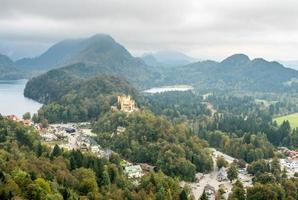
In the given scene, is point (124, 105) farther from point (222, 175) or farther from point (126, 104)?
point (222, 175)

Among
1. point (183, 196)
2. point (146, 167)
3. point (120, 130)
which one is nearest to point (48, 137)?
point (120, 130)

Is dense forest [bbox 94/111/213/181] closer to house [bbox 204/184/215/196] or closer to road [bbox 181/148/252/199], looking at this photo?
road [bbox 181/148/252/199]

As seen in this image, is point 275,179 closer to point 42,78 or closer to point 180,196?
point 180,196

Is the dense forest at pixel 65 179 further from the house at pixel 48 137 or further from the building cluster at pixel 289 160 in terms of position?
the building cluster at pixel 289 160

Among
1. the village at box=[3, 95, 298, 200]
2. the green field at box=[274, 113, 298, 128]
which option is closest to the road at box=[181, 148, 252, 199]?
the village at box=[3, 95, 298, 200]

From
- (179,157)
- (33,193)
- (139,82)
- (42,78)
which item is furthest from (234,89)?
(33,193)

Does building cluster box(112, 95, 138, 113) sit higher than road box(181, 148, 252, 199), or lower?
higher
